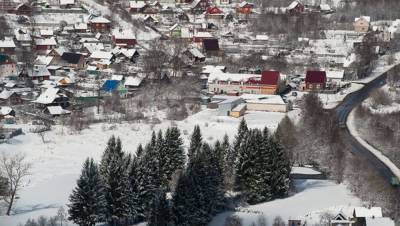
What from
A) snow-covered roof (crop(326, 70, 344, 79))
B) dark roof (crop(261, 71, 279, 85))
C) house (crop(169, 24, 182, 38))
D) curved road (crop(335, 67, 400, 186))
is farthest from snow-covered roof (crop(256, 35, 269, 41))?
dark roof (crop(261, 71, 279, 85))

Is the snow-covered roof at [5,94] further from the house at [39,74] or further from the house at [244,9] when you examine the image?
the house at [244,9]

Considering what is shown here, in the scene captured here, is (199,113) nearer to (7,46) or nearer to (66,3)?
(7,46)

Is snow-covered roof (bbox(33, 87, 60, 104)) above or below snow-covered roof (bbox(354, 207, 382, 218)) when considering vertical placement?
above

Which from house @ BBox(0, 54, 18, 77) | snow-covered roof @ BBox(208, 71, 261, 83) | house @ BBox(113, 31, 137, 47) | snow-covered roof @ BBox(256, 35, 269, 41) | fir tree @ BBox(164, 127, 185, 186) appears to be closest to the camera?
fir tree @ BBox(164, 127, 185, 186)

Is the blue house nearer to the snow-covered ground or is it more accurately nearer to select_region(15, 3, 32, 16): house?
the snow-covered ground

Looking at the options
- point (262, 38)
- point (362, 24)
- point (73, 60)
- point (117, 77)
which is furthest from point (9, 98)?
point (362, 24)
